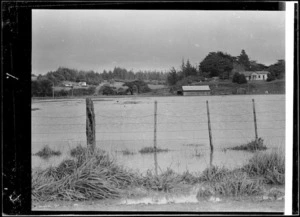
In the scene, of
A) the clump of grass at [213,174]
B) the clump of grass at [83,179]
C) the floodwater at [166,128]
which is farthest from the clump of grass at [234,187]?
the clump of grass at [83,179]

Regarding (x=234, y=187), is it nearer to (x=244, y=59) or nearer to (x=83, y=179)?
(x=83, y=179)

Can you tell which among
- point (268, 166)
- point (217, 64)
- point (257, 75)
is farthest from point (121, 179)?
point (257, 75)

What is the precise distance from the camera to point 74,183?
7.53m

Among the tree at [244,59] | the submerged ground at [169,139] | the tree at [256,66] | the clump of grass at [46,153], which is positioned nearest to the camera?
the submerged ground at [169,139]

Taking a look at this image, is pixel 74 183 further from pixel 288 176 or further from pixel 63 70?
pixel 288 176

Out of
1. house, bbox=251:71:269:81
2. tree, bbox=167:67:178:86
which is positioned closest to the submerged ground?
house, bbox=251:71:269:81

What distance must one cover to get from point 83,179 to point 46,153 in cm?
250

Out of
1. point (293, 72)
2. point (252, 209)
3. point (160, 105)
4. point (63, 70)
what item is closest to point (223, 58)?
point (160, 105)

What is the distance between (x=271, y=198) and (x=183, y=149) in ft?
14.3

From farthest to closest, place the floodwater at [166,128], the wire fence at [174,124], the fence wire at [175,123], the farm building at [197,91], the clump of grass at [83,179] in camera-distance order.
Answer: the farm building at [197,91], the fence wire at [175,123], the wire fence at [174,124], the floodwater at [166,128], the clump of grass at [83,179]

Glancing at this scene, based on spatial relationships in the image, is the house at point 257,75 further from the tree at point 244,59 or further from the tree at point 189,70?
the tree at point 189,70

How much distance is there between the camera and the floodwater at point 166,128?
909 cm

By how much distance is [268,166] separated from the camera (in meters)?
8.67

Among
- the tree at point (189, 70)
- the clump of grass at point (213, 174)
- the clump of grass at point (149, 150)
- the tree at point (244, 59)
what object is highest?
the tree at point (244, 59)
